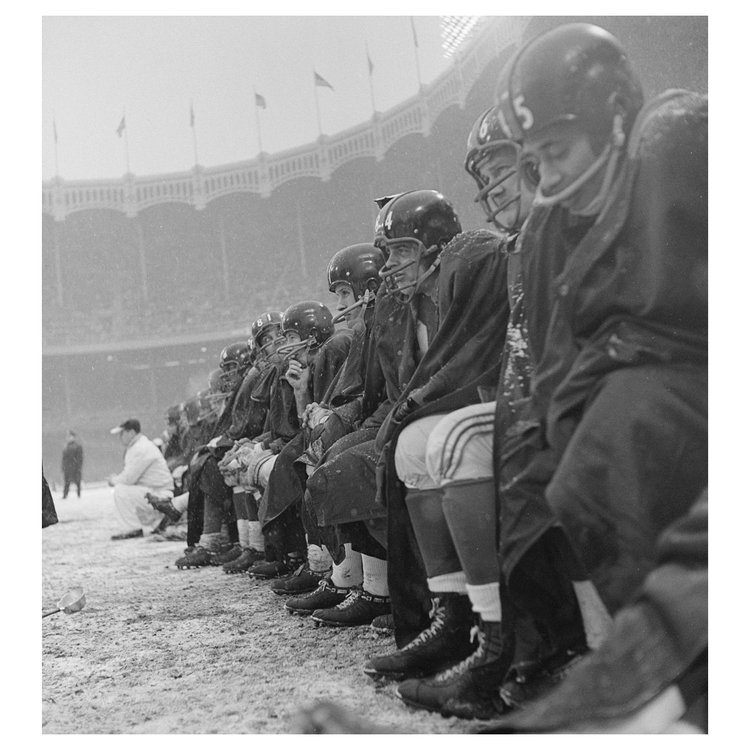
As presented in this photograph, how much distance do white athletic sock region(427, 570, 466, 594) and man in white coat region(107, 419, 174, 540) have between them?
6.53 meters

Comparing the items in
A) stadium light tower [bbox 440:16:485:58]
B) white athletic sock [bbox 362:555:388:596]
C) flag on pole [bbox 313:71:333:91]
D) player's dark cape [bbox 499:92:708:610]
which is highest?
flag on pole [bbox 313:71:333:91]

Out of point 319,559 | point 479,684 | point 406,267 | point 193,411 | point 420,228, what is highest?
point 420,228

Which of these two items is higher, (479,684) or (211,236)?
(211,236)

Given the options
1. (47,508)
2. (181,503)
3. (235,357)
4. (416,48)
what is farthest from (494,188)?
(181,503)

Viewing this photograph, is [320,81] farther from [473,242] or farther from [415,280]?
[473,242]

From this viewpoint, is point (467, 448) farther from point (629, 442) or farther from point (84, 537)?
point (84, 537)

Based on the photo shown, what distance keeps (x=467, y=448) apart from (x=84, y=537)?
25.0 ft

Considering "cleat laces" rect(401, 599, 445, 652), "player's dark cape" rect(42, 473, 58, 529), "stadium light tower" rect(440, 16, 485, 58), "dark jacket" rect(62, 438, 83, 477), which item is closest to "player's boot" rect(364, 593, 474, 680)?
"cleat laces" rect(401, 599, 445, 652)

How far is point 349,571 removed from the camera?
157 inches

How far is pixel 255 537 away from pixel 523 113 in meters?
4.41

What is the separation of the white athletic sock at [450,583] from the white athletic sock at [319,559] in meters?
1.92

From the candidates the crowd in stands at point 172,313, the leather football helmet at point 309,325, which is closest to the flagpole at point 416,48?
the leather football helmet at point 309,325

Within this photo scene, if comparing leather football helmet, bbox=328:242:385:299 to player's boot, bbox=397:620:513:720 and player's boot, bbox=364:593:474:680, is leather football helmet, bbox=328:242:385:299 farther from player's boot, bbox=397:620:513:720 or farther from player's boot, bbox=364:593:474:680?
player's boot, bbox=397:620:513:720

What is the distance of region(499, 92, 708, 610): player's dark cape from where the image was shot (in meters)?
1.86
